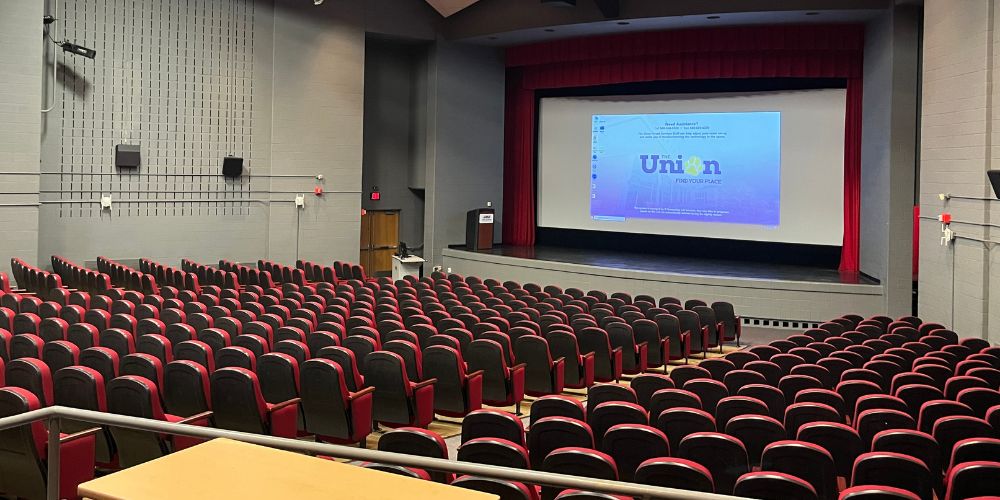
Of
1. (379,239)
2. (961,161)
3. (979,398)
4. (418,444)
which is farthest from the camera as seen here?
(379,239)

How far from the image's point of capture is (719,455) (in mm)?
5875

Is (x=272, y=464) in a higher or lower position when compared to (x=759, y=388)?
higher

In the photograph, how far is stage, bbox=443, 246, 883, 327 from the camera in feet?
58.2

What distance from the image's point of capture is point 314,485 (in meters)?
2.74

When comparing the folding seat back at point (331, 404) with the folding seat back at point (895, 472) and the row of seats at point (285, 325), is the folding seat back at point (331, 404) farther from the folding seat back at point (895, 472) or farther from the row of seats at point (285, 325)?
the folding seat back at point (895, 472)

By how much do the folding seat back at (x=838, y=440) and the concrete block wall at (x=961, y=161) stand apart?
26.1ft

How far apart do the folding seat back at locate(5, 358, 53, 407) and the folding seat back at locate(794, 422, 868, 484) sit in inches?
222

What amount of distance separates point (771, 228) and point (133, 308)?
48.7ft

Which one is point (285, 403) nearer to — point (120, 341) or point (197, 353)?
point (197, 353)

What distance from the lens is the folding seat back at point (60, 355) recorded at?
7.93 m

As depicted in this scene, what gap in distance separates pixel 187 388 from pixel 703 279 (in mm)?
13070

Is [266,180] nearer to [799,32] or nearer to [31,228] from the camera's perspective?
[31,228]

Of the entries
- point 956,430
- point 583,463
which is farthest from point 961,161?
point 583,463

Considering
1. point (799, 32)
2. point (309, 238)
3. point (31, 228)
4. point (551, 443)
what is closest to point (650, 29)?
point (799, 32)
